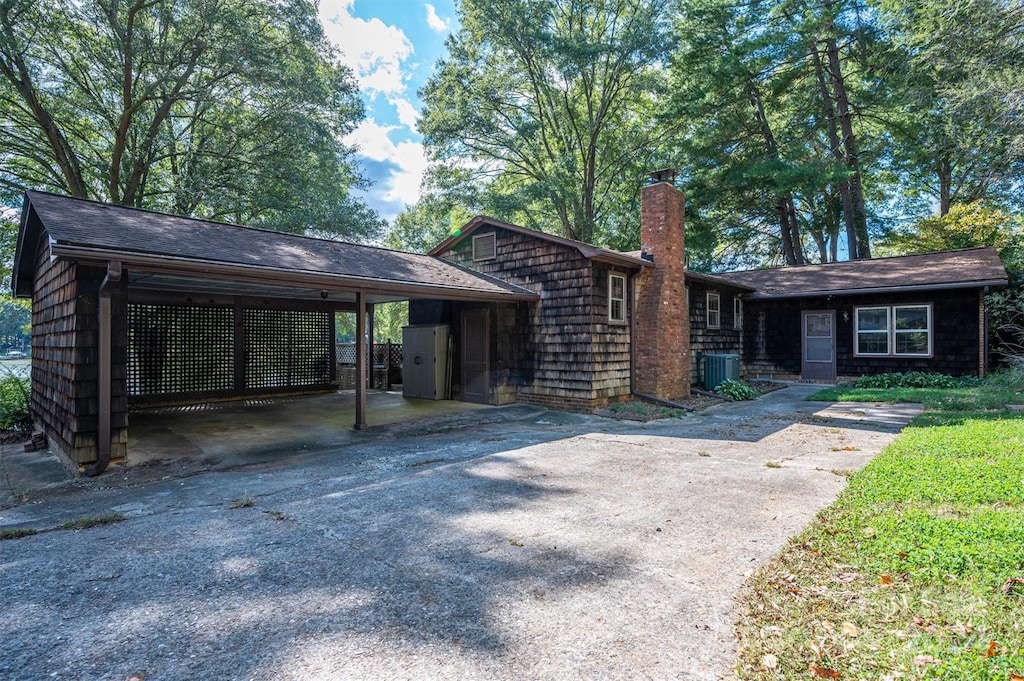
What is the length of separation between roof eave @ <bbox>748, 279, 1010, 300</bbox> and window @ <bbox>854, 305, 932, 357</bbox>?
2.40 feet

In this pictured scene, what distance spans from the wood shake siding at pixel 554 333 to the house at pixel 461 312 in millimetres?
38

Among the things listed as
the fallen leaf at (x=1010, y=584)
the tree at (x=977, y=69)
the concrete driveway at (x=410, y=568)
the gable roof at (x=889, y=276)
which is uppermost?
the tree at (x=977, y=69)

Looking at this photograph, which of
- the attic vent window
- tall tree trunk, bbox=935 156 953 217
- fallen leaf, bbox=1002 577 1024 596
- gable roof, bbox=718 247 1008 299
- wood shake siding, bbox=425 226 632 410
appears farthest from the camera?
tall tree trunk, bbox=935 156 953 217

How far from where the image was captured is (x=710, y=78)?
67.7ft

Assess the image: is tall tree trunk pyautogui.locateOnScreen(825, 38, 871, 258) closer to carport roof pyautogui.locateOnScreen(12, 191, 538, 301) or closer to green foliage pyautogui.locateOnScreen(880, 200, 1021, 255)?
green foliage pyautogui.locateOnScreen(880, 200, 1021, 255)

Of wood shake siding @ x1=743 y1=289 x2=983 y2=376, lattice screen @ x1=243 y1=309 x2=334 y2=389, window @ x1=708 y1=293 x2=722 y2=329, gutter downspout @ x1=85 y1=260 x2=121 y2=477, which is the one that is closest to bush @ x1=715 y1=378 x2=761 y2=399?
window @ x1=708 y1=293 x2=722 y2=329

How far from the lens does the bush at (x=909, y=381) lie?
12328 mm

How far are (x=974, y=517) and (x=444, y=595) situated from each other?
12.0 ft

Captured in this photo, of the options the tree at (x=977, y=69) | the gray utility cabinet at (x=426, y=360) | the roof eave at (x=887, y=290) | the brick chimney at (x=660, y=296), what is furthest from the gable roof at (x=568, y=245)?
the tree at (x=977, y=69)

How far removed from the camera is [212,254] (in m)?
6.64

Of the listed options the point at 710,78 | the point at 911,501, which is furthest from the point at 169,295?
the point at 710,78

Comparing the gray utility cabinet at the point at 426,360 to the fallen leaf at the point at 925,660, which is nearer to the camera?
the fallen leaf at the point at 925,660

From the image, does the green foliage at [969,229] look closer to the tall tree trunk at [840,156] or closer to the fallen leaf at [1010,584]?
the tall tree trunk at [840,156]

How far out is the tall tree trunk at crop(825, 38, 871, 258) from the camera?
20.8 m
